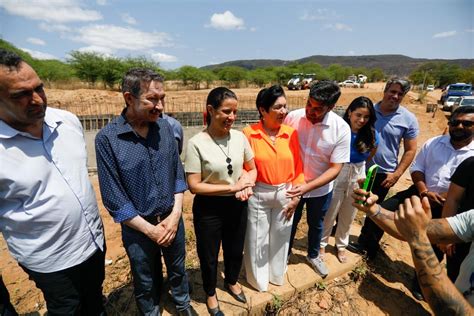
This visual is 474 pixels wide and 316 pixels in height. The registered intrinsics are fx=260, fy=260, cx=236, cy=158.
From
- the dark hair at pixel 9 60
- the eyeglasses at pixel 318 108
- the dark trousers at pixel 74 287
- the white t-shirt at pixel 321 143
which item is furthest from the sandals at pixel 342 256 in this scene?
the dark hair at pixel 9 60

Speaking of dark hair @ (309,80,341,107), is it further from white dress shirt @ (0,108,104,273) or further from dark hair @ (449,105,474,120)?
white dress shirt @ (0,108,104,273)

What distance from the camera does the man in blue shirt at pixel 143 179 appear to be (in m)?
1.69

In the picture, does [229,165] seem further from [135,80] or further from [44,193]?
[44,193]

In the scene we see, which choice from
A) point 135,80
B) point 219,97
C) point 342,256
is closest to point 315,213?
point 342,256

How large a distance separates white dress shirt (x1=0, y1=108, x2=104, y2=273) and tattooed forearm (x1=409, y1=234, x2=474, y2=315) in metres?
1.97

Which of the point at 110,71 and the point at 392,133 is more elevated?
the point at 110,71

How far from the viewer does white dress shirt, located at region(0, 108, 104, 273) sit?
1.46 metres

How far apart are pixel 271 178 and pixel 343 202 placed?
4.15ft

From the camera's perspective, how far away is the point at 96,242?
6.11 ft

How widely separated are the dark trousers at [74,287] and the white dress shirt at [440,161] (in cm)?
323

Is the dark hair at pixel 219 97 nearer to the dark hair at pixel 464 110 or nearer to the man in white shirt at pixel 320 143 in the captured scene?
the man in white shirt at pixel 320 143

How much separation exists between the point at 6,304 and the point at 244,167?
2265 mm

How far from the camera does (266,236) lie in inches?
92.7

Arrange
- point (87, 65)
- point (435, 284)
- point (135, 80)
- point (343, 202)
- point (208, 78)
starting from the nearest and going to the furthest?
point (435, 284) < point (135, 80) < point (343, 202) < point (87, 65) < point (208, 78)
